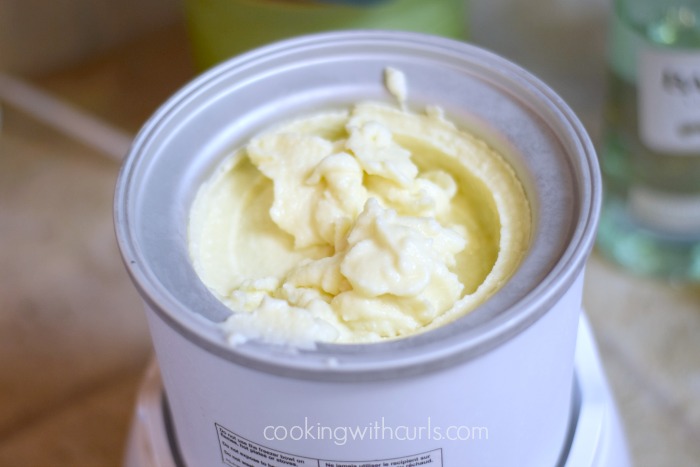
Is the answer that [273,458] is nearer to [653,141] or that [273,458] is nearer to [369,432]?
[369,432]

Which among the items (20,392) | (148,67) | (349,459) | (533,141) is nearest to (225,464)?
(349,459)

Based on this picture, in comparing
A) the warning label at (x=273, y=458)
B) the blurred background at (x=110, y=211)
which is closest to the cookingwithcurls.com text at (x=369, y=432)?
the warning label at (x=273, y=458)

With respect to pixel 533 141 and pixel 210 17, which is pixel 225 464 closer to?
pixel 533 141

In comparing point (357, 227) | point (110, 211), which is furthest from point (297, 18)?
point (357, 227)

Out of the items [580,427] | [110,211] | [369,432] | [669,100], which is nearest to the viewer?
[369,432]

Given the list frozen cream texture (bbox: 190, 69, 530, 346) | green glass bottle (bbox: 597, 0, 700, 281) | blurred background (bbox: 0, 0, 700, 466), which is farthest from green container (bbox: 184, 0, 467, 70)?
frozen cream texture (bbox: 190, 69, 530, 346)

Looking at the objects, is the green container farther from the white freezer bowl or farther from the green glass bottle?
the white freezer bowl
